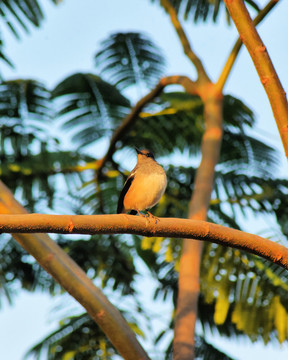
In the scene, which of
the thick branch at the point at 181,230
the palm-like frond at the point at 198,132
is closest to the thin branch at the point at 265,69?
the thick branch at the point at 181,230

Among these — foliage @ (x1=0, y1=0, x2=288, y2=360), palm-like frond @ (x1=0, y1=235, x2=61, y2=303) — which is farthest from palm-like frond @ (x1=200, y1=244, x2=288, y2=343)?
palm-like frond @ (x1=0, y1=235, x2=61, y2=303)

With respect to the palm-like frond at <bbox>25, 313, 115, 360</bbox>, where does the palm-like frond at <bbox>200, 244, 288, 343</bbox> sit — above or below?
above

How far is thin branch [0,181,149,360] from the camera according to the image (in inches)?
159

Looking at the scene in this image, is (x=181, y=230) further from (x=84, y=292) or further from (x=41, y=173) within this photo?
(x=41, y=173)

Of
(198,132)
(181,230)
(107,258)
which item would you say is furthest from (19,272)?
(181,230)

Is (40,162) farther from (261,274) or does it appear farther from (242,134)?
(261,274)

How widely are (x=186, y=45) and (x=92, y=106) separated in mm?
1807

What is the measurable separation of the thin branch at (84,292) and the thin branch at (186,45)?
239 centimetres

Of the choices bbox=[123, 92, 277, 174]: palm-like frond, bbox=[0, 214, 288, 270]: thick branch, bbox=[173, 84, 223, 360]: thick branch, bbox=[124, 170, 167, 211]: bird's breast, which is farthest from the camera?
bbox=[123, 92, 277, 174]: palm-like frond

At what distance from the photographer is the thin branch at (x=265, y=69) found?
9.82 feet

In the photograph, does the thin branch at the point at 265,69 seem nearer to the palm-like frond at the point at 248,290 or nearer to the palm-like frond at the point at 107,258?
the palm-like frond at the point at 248,290

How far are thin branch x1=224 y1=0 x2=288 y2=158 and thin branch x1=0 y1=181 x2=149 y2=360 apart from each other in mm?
1805

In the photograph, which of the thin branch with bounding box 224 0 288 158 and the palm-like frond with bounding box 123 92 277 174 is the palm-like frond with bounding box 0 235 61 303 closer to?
the palm-like frond with bounding box 123 92 277 174

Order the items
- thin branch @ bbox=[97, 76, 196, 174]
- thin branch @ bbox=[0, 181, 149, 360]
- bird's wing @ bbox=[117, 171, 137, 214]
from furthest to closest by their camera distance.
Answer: thin branch @ bbox=[97, 76, 196, 174], bird's wing @ bbox=[117, 171, 137, 214], thin branch @ bbox=[0, 181, 149, 360]
